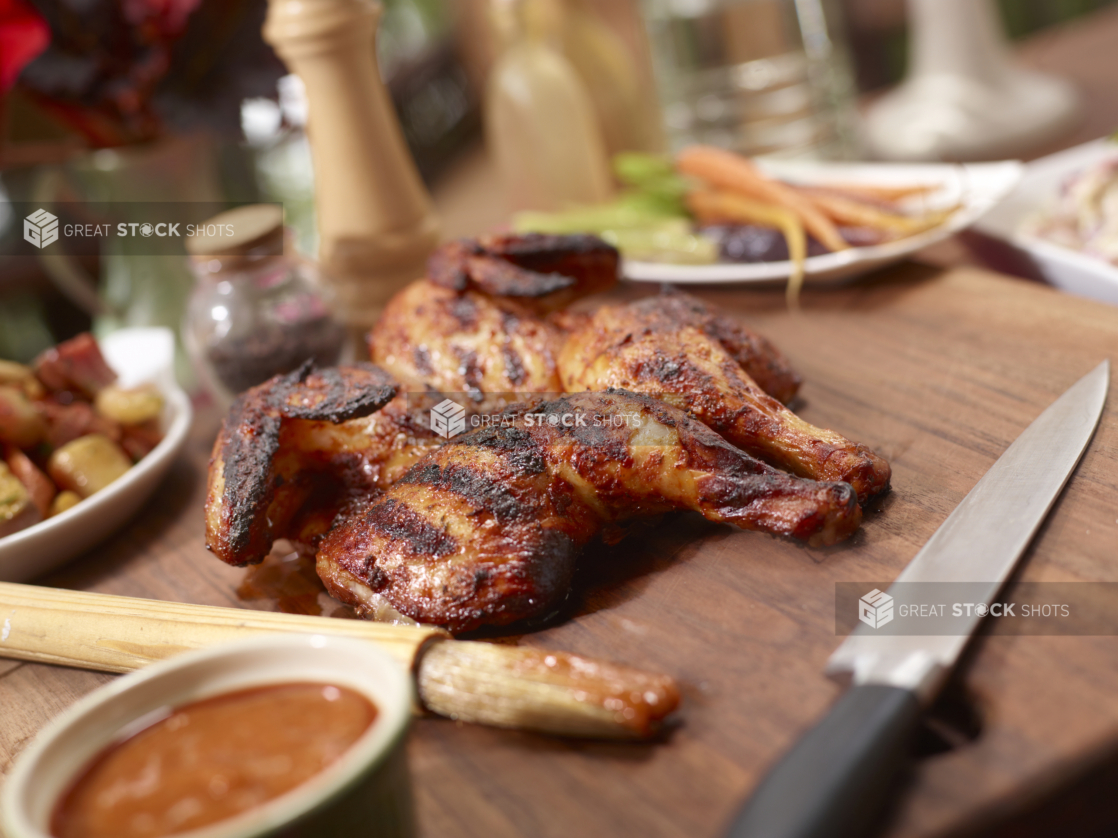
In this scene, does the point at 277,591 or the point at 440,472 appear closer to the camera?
the point at 440,472

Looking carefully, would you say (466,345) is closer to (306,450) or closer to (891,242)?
(306,450)

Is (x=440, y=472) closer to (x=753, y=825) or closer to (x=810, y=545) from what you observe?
(x=810, y=545)

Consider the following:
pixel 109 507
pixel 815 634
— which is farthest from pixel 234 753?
pixel 109 507

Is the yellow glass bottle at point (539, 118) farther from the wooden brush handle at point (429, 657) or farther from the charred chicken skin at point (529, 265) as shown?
the wooden brush handle at point (429, 657)

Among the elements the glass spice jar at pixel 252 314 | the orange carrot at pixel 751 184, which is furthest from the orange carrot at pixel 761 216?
the glass spice jar at pixel 252 314

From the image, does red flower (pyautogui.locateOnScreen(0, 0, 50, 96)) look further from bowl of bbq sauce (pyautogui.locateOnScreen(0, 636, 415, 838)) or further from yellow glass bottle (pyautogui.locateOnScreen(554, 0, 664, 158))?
bowl of bbq sauce (pyautogui.locateOnScreen(0, 636, 415, 838))

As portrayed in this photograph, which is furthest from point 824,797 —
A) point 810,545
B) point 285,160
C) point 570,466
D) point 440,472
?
point 285,160

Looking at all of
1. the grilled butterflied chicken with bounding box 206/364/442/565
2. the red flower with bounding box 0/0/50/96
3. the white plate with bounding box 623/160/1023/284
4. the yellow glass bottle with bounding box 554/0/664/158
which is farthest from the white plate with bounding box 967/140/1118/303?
the red flower with bounding box 0/0/50/96
